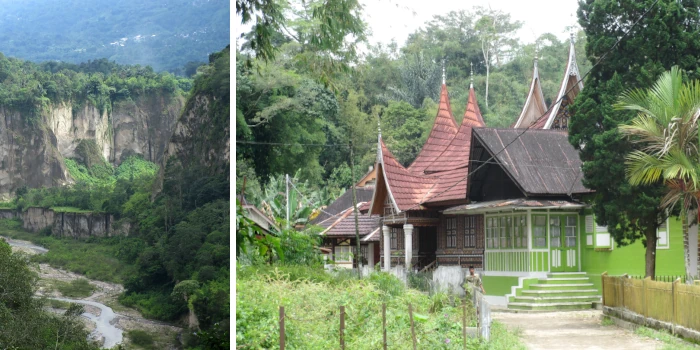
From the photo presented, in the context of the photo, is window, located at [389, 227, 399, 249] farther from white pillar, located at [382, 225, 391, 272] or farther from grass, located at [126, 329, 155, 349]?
grass, located at [126, 329, 155, 349]

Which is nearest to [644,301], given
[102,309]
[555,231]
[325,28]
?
[555,231]

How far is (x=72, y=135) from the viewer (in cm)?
313

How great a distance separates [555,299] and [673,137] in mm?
2810

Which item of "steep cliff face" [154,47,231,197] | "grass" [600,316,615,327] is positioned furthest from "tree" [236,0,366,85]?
"grass" [600,316,615,327]

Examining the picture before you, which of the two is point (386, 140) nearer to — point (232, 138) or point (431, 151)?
point (431, 151)

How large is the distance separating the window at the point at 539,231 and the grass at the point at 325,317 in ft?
12.3

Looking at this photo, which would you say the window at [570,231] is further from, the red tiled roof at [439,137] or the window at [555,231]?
the red tiled roof at [439,137]

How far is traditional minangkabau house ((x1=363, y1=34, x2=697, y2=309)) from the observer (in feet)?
38.2

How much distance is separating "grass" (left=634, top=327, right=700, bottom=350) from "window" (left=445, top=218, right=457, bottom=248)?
5.12 meters

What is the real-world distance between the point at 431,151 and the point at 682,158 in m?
6.88

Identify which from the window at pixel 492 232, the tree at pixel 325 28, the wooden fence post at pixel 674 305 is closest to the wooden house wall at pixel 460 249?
the window at pixel 492 232

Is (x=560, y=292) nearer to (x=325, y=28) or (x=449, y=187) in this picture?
(x=449, y=187)

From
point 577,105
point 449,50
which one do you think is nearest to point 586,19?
point 577,105

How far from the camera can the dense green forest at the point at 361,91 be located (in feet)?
33.7
